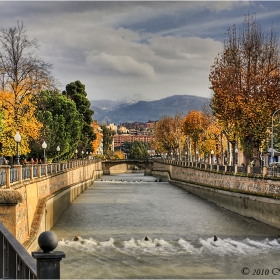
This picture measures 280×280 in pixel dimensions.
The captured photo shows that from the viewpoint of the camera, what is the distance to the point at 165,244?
28.1 meters

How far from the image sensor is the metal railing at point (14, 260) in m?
6.09

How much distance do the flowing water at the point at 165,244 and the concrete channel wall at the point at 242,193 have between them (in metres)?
0.76

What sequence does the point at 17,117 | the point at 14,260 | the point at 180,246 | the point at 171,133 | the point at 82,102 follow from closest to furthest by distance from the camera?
the point at 14,260 → the point at 180,246 → the point at 17,117 → the point at 82,102 → the point at 171,133

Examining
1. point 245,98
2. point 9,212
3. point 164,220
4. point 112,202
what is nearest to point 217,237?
point 164,220

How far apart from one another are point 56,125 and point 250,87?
81.9ft

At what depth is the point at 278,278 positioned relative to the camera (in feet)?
68.4

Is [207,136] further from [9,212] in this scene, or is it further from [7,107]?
[9,212]

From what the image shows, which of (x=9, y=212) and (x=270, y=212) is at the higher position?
(x=9, y=212)

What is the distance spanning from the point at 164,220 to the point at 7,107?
15159mm

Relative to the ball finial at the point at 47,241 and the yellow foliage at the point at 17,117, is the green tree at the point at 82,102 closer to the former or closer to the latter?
the yellow foliage at the point at 17,117

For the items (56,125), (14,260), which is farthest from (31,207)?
(56,125)

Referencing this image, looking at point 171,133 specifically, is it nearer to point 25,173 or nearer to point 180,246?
point 180,246

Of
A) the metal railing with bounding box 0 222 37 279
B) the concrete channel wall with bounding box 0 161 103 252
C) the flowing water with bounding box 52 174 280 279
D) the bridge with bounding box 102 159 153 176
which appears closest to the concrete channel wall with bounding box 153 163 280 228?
the flowing water with bounding box 52 174 280 279

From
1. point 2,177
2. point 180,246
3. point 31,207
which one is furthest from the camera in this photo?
point 180,246
